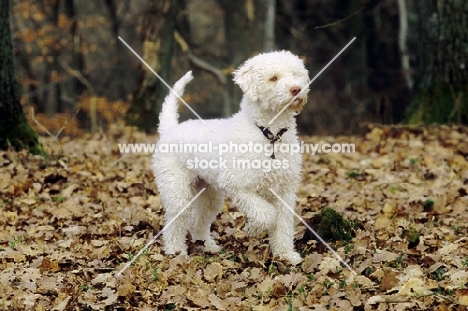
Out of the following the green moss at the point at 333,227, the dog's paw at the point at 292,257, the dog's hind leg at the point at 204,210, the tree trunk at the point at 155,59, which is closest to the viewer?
the dog's paw at the point at 292,257

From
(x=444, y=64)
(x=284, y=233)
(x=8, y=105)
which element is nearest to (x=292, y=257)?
(x=284, y=233)

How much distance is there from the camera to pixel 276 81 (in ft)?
16.1

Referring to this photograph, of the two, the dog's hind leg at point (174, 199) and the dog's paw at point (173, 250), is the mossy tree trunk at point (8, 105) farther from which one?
the dog's paw at point (173, 250)

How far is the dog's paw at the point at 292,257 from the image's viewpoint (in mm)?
4996

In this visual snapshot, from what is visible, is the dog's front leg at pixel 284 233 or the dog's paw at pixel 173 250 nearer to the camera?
the dog's front leg at pixel 284 233

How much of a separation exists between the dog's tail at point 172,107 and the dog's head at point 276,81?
3.01 feet

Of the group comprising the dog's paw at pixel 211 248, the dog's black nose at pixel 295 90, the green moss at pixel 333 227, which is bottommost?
the dog's paw at pixel 211 248

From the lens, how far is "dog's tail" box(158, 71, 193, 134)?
583 cm

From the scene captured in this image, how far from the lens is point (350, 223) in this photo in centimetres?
560

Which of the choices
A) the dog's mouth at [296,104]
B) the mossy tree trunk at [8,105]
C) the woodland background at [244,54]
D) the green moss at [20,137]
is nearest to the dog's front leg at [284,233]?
the dog's mouth at [296,104]

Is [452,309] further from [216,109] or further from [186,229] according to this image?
[216,109]

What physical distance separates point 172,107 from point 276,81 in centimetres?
138

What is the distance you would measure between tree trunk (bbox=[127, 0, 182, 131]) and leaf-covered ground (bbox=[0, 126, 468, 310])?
14.9ft

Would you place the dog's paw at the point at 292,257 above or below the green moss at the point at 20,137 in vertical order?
below
